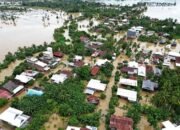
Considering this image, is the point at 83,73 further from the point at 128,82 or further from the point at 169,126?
the point at 169,126

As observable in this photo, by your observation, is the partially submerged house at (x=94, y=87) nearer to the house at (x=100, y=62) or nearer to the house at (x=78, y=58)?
the house at (x=100, y=62)

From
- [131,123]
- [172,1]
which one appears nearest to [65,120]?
[131,123]

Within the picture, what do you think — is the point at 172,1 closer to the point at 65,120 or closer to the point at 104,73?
the point at 104,73

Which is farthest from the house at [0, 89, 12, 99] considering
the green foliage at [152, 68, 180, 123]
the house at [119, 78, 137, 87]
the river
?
the green foliage at [152, 68, 180, 123]

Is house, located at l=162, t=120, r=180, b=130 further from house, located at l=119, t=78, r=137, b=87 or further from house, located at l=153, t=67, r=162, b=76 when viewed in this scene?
house, located at l=153, t=67, r=162, b=76

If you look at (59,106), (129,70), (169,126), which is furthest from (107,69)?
(169,126)
